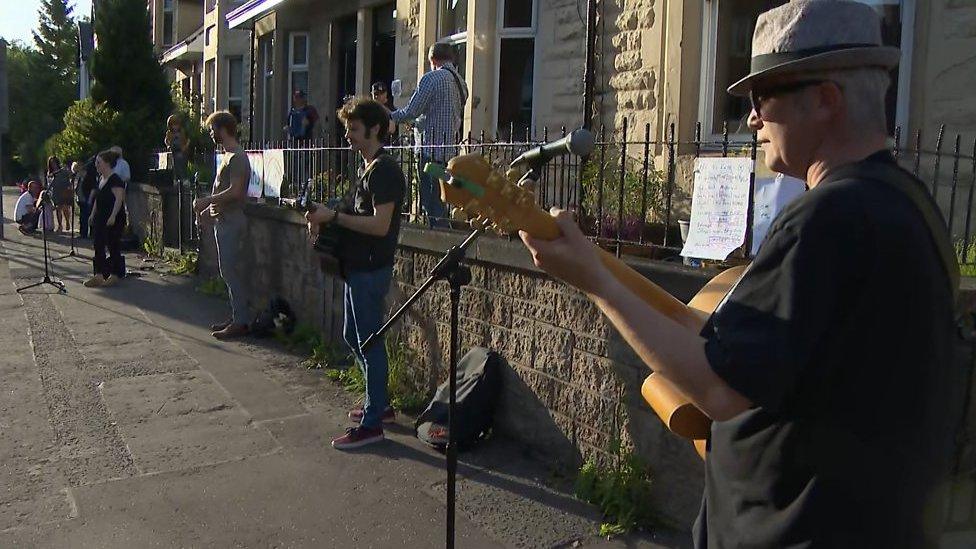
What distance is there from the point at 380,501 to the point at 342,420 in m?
1.40

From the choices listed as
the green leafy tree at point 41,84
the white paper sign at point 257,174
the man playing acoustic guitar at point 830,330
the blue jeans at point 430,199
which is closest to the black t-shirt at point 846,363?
the man playing acoustic guitar at point 830,330

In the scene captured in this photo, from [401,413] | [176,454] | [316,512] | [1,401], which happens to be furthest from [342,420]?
[1,401]

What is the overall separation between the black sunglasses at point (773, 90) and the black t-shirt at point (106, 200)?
10.3 metres

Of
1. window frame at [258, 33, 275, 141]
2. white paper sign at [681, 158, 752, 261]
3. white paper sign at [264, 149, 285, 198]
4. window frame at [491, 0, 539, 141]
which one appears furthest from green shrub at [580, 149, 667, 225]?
window frame at [258, 33, 275, 141]

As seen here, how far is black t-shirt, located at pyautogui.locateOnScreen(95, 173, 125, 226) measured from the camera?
35.3ft

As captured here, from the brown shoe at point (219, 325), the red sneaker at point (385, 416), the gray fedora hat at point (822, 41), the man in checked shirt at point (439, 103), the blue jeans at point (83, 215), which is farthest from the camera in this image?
the blue jeans at point (83, 215)

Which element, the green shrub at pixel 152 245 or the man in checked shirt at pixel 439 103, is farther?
the green shrub at pixel 152 245

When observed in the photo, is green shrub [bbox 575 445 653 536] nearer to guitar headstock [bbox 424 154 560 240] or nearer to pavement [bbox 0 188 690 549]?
pavement [bbox 0 188 690 549]

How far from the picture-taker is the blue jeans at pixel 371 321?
5.20 m

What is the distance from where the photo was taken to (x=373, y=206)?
5109 millimetres

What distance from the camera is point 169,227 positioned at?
1412 centimetres

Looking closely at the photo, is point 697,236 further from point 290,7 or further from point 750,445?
point 290,7

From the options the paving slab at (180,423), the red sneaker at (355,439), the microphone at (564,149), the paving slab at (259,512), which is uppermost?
the microphone at (564,149)

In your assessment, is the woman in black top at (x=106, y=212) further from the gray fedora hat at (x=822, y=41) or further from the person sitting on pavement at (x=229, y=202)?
the gray fedora hat at (x=822, y=41)
